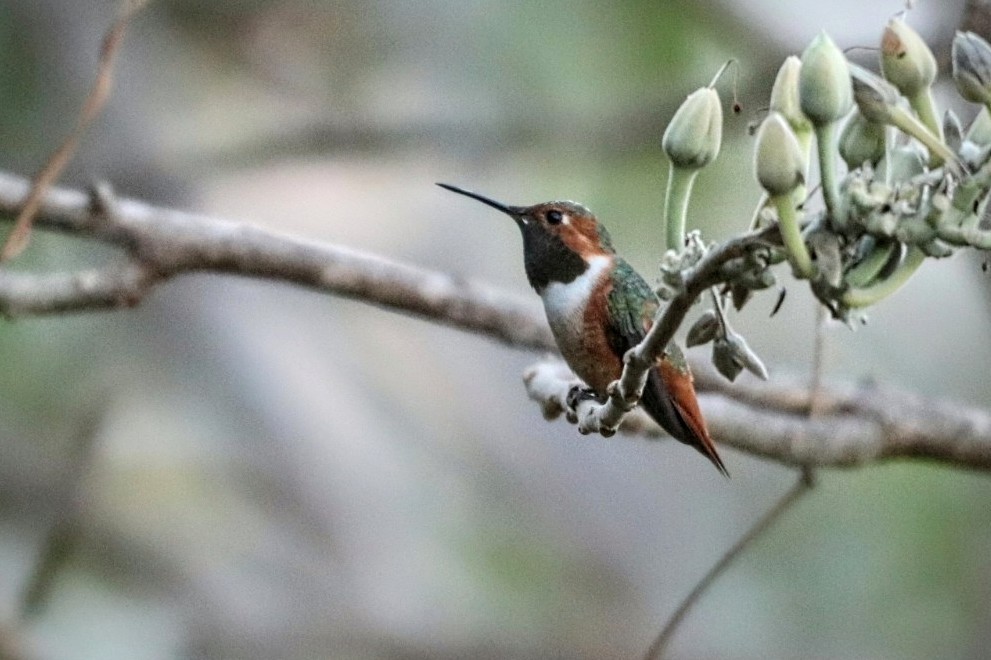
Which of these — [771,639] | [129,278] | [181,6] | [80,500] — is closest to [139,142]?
[181,6]

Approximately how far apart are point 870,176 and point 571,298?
60cm

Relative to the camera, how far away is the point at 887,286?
2.51 feet

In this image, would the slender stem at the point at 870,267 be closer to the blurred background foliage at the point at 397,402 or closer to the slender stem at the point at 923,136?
the slender stem at the point at 923,136

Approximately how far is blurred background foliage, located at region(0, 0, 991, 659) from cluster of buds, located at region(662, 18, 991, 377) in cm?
235

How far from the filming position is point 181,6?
12.9ft

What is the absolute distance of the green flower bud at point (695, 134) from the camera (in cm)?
93

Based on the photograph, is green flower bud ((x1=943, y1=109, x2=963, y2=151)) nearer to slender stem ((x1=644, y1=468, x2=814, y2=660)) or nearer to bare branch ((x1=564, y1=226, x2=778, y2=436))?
bare branch ((x1=564, y1=226, x2=778, y2=436))

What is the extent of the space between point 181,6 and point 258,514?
158cm

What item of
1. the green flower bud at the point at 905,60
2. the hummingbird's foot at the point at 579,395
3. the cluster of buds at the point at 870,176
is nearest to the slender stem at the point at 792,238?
the cluster of buds at the point at 870,176

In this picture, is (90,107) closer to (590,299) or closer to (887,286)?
(590,299)

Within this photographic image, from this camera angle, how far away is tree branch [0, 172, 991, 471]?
1.98 metres

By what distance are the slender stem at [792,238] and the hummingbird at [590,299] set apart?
0.53m

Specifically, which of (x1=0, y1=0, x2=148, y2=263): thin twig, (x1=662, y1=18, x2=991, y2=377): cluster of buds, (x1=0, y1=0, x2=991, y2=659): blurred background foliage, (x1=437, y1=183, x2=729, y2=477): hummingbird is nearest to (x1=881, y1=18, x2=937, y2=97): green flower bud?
(x1=662, y1=18, x2=991, y2=377): cluster of buds

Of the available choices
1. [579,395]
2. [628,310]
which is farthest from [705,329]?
[579,395]
